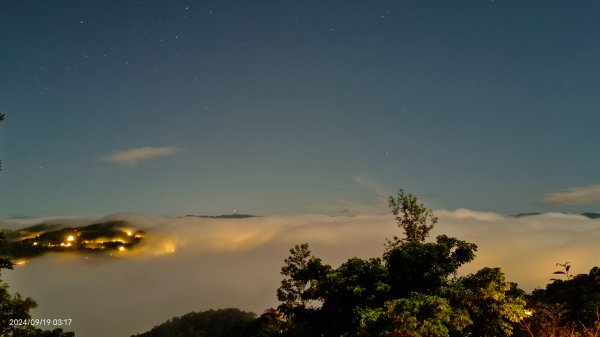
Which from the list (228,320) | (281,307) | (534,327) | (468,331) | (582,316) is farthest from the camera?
(228,320)

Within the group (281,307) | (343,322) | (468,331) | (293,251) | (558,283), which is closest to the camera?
(468,331)

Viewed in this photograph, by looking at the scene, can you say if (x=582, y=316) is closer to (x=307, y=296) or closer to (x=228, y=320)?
(x=307, y=296)

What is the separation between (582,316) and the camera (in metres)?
31.6

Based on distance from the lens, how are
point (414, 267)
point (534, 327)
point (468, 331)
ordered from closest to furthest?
point (468, 331) < point (414, 267) < point (534, 327)

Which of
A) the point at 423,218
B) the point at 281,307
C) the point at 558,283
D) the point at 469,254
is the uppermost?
the point at 423,218

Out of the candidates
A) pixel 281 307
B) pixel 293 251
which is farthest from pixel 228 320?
pixel 281 307

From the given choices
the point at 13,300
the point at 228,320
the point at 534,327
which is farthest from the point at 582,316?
the point at 228,320

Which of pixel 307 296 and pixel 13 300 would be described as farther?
pixel 307 296

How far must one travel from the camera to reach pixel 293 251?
38.5 metres

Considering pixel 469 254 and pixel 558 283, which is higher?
pixel 469 254

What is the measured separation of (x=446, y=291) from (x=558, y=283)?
4312 centimetres

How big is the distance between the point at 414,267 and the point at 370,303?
385cm

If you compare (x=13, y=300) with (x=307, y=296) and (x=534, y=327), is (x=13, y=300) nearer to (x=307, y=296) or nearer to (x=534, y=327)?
(x=307, y=296)

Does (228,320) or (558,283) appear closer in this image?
(558,283)
